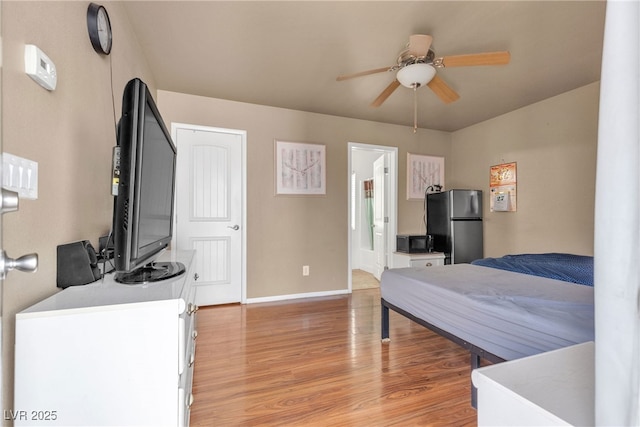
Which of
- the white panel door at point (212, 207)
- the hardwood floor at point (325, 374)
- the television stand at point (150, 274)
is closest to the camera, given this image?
the television stand at point (150, 274)

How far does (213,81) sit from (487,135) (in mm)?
3651

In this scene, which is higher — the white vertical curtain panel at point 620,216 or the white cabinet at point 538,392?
the white vertical curtain panel at point 620,216

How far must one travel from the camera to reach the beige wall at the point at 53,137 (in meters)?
0.82

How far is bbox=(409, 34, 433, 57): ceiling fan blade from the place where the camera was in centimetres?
191

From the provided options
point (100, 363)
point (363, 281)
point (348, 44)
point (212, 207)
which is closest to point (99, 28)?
point (100, 363)

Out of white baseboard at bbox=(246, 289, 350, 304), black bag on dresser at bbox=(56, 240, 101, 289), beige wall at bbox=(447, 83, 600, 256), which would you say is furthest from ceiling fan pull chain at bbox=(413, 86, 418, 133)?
black bag on dresser at bbox=(56, 240, 101, 289)

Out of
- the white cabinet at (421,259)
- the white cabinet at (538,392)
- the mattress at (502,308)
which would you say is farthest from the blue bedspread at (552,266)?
the white cabinet at (538,392)

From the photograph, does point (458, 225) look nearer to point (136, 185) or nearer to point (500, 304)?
point (500, 304)

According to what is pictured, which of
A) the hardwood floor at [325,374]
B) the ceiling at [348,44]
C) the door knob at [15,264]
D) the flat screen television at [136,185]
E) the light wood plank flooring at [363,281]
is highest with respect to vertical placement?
the ceiling at [348,44]

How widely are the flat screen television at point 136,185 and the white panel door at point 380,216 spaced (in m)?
3.46

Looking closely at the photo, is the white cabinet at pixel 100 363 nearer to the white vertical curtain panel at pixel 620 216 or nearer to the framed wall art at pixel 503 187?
the white vertical curtain panel at pixel 620 216

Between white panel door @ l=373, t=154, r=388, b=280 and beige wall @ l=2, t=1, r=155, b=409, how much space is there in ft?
11.5

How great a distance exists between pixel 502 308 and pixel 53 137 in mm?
2006

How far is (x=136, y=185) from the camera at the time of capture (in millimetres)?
984
